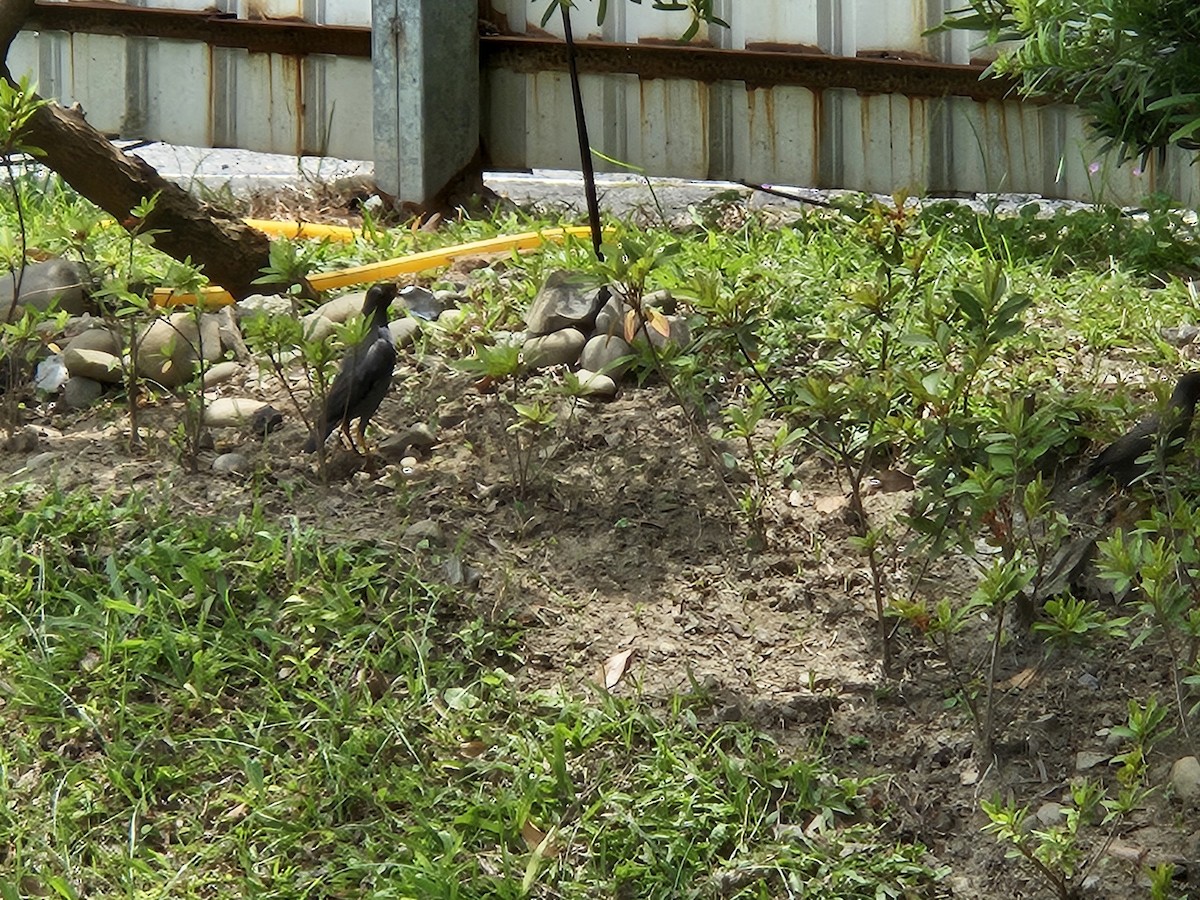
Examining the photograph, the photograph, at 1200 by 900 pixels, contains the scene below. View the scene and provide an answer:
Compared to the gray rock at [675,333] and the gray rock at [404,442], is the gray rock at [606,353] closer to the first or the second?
the gray rock at [675,333]

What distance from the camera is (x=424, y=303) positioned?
439cm

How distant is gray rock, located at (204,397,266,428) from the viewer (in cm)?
389

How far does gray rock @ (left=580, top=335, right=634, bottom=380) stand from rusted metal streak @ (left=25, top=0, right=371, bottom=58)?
8.50 feet

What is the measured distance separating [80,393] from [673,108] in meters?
2.76

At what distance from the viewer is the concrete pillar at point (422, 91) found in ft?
18.7

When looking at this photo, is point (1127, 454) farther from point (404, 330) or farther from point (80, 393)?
point (80, 393)

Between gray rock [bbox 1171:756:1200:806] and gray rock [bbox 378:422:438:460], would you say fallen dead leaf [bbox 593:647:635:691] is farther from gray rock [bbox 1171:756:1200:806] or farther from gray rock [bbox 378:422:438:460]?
gray rock [bbox 1171:756:1200:806]

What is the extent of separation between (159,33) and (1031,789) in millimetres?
4898

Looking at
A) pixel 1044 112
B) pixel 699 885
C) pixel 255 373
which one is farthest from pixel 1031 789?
pixel 1044 112

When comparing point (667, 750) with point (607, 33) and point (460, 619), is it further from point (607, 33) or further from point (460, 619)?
point (607, 33)

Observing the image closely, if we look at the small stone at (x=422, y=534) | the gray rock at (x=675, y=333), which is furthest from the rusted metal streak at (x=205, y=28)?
the small stone at (x=422, y=534)

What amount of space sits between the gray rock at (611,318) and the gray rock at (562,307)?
0.08 feet

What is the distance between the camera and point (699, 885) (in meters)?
2.68

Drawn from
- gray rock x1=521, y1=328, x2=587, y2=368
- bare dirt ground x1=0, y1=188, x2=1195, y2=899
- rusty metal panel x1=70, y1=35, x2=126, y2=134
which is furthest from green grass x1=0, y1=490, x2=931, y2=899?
rusty metal panel x1=70, y1=35, x2=126, y2=134
